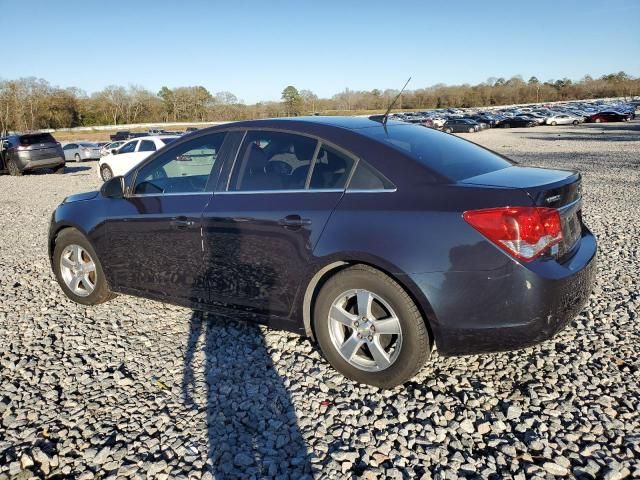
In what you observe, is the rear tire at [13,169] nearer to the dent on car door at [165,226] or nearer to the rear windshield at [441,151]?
the dent on car door at [165,226]

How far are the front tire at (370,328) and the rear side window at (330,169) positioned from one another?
573mm

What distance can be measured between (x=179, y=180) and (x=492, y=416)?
2.80 m

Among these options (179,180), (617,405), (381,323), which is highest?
(179,180)

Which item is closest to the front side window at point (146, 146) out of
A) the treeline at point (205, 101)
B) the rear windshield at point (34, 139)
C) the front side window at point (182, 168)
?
the rear windshield at point (34, 139)

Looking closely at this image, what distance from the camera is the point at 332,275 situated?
302 centimetres

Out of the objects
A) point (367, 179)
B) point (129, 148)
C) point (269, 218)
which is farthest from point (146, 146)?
point (367, 179)

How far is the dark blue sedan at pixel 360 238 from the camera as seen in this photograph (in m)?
2.58

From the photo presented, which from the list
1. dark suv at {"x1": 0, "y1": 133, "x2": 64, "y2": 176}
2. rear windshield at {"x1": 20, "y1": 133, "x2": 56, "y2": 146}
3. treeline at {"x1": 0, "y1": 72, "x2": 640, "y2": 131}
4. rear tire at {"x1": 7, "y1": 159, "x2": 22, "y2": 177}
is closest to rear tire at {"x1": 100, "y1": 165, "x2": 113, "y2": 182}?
dark suv at {"x1": 0, "y1": 133, "x2": 64, "y2": 176}

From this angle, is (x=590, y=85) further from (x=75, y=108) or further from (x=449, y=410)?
(x=449, y=410)

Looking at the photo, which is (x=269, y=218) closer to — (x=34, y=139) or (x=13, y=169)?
(x=34, y=139)

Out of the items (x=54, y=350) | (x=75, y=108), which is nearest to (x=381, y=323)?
(x=54, y=350)

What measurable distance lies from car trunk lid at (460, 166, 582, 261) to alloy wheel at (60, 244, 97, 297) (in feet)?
11.4

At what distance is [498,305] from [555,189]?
758 millimetres

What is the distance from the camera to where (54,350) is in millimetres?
3707
